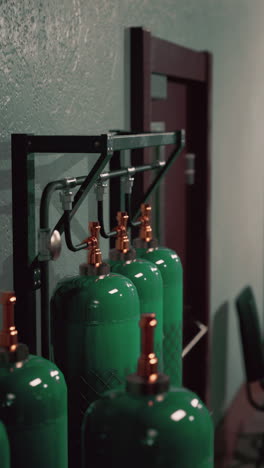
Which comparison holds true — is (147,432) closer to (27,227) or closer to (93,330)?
(93,330)

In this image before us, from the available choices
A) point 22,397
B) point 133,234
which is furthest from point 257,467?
point 22,397

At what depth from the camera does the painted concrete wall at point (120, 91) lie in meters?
1.18

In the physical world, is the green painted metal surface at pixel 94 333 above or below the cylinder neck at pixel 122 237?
below

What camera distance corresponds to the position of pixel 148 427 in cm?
79

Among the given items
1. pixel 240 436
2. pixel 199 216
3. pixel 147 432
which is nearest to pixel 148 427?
pixel 147 432

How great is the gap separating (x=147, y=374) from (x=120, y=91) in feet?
3.10

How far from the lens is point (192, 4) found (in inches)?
87.5

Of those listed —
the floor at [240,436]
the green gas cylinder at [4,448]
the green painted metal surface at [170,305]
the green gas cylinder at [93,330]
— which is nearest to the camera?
the green gas cylinder at [4,448]

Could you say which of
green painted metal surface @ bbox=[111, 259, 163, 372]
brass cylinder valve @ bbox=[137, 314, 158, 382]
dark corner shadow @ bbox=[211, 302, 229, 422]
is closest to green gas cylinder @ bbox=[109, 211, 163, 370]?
green painted metal surface @ bbox=[111, 259, 163, 372]

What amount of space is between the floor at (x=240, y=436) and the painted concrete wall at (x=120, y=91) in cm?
8

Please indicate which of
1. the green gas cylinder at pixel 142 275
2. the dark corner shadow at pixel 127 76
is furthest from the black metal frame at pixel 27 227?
the dark corner shadow at pixel 127 76

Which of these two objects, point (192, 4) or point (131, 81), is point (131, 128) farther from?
point (192, 4)

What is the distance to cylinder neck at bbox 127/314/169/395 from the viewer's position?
814mm

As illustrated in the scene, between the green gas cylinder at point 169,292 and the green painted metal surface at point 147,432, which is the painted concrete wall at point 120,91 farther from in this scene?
the green painted metal surface at point 147,432
